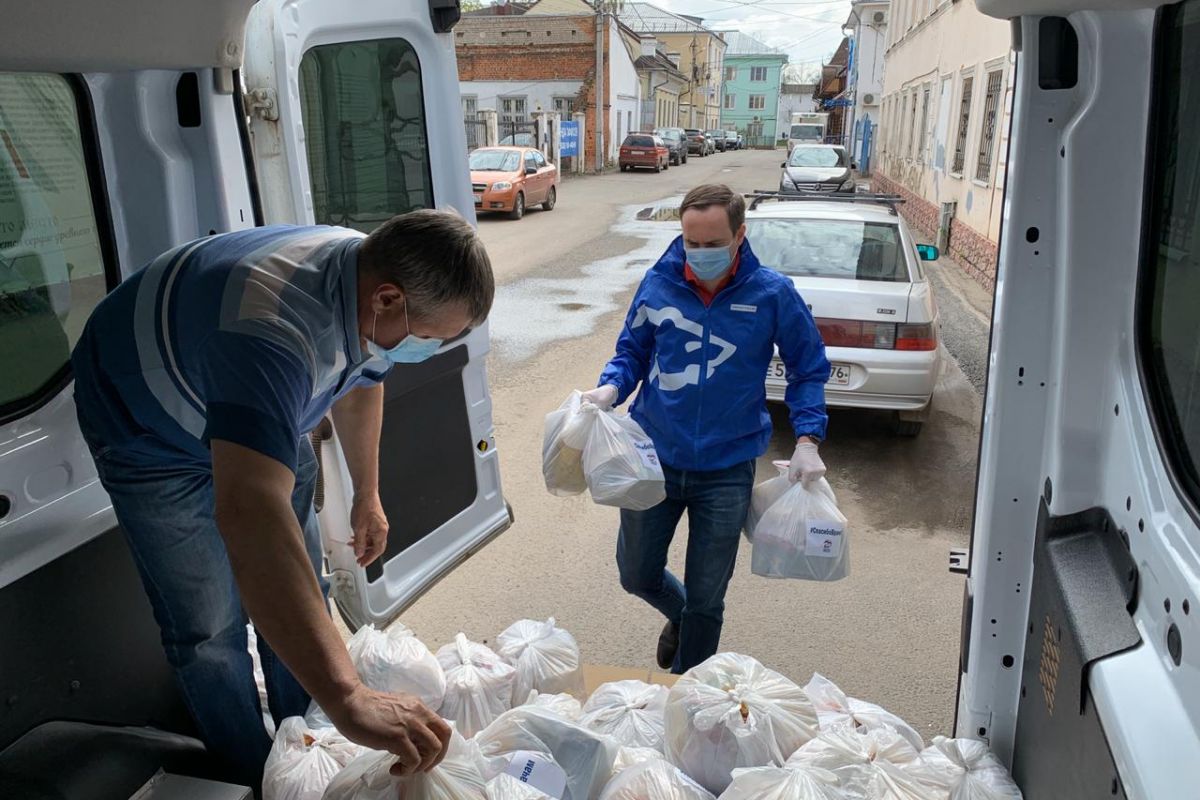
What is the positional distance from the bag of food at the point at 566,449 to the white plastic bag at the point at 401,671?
0.72 meters

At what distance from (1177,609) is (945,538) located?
12.5 feet

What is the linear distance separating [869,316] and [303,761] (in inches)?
186

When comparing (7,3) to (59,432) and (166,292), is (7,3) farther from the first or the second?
(59,432)

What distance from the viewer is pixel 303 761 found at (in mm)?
2225

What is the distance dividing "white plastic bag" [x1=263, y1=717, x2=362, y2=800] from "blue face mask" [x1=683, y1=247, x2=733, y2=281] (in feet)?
5.76

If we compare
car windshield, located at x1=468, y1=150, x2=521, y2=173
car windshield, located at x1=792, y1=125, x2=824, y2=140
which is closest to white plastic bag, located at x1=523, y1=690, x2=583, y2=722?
car windshield, located at x1=468, y1=150, x2=521, y2=173

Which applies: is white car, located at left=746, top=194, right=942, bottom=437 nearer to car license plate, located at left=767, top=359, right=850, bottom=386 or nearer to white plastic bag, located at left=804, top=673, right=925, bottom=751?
car license plate, located at left=767, top=359, right=850, bottom=386

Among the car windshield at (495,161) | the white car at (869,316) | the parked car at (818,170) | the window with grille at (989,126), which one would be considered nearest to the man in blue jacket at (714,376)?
the white car at (869,316)

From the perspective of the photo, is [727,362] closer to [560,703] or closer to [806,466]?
[806,466]

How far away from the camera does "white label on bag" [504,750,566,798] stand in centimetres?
206

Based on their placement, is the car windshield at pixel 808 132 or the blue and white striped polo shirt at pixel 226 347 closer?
the blue and white striped polo shirt at pixel 226 347

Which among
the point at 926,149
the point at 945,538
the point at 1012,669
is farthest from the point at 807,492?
the point at 926,149

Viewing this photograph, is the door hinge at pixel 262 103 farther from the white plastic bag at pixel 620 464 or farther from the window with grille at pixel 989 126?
the window with grille at pixel 989 126

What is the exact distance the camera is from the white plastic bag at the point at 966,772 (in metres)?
2.05
